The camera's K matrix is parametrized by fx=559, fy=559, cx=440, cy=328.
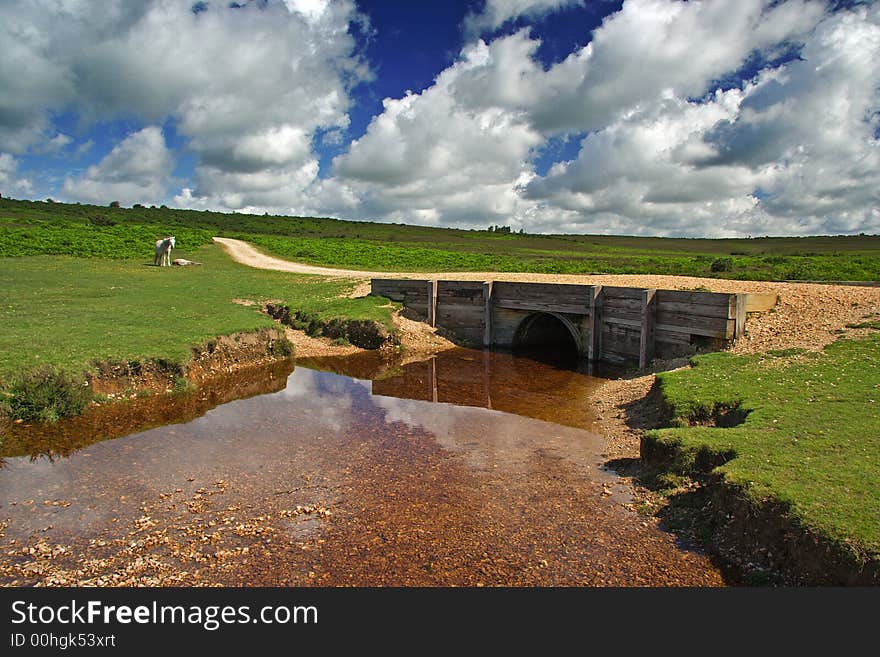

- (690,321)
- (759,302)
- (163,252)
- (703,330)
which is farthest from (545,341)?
(163,252)

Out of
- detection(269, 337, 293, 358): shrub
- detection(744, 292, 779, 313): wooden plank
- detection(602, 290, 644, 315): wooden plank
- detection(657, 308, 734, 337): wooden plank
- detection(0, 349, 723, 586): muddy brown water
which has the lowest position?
detection(0, 349, 723, 586): muddy brown water

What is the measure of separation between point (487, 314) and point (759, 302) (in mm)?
10753

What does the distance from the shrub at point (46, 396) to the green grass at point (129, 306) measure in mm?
378

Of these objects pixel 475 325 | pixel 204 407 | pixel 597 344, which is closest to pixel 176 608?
pixel 204 407

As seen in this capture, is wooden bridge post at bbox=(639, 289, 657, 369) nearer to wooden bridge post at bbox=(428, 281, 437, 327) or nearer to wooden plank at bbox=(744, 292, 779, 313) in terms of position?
wooden plank at bbox=(744, 292, 779, 313)

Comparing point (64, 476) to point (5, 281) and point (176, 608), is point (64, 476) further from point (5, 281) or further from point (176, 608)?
point (5, 281)

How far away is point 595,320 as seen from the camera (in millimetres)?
21609

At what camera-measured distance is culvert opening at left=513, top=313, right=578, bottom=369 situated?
936 inches

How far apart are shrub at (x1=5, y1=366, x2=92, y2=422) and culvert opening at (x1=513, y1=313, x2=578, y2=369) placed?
52.8 ft

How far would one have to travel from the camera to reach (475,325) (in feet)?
83.8

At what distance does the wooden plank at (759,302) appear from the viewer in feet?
58.2

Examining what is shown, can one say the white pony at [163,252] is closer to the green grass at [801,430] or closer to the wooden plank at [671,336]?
the wooden plank at [671,336]

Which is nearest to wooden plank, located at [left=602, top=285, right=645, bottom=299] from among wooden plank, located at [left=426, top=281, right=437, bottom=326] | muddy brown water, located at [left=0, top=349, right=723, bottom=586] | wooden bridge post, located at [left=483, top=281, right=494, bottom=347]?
wooden bridge post, located at [left=483, top=281, right=494, bottom=347]

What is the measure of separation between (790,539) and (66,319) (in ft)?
69.7
